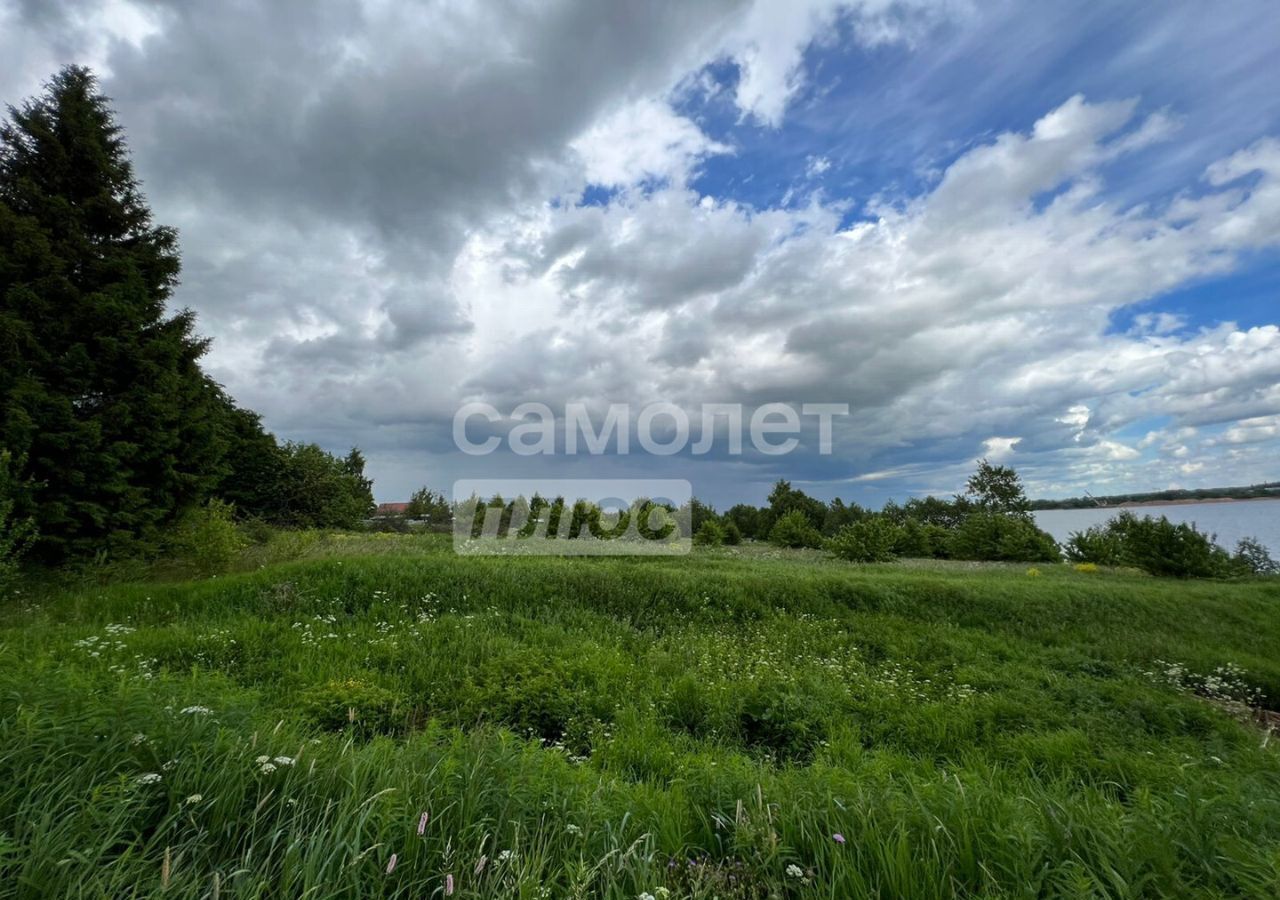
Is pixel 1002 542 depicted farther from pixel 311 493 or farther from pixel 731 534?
pixel 311 493

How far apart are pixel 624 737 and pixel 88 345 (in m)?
15.1

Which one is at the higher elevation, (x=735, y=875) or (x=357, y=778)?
(x=357, y=778)

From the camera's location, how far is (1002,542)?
964 inches

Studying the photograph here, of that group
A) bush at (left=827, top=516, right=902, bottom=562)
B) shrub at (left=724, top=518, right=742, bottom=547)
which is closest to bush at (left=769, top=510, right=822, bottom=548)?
shrub at (left=724, top=518, right=742, bottom=547)

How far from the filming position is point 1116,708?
604cm

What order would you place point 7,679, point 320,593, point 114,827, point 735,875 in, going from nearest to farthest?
point 114,827 < point 735,875 < point 7,679 < point 320,593

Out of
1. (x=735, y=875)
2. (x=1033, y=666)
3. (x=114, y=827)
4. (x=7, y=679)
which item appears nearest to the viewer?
(x=114, y=827)

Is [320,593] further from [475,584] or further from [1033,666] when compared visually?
[1033,666]

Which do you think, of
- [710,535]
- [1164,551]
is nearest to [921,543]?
[1164,551]

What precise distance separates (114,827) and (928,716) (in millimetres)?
6570

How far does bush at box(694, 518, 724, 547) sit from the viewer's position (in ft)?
92.1

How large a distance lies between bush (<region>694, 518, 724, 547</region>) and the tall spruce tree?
21.4m

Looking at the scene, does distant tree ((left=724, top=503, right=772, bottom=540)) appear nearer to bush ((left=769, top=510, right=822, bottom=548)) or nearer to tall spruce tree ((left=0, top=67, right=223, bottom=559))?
bush ((left=769, top=510, right=822, bottom=548))

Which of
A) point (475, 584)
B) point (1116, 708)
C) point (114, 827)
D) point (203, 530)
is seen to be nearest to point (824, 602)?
point (1116, 708)
